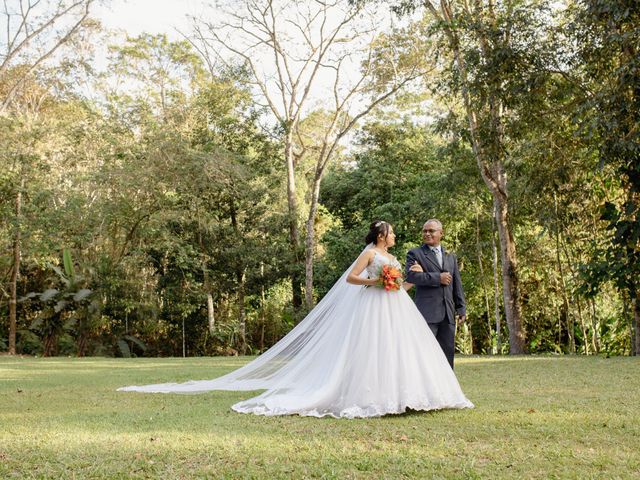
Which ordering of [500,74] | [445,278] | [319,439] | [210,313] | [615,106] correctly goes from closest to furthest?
[319,439] → [445,278] → [615,106] → [500,74] → [210,313]

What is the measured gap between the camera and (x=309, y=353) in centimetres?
723

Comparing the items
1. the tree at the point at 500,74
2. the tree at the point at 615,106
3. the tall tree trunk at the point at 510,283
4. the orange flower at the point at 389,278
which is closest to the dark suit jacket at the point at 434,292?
the orange flower at the point at 389,278

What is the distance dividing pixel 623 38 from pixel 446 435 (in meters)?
9.29

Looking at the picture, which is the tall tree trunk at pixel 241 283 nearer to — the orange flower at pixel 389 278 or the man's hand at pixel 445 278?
the man's hand at pixel 445 278

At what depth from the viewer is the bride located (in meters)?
6.30

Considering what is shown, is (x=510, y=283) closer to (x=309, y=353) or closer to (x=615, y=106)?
(x=615, y=106)

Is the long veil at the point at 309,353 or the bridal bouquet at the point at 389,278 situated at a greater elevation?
the bridal bouquet at the point at 389,278

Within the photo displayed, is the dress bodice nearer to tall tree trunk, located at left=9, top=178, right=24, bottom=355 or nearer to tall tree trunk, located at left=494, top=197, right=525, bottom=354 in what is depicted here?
tall tree trunk, located at left=494, top=197, right=525, bottom=354

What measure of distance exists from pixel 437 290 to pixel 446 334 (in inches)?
18.7

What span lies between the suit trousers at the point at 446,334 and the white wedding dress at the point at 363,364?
634 mm

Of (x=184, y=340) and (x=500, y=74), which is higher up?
(x=500, y=74)

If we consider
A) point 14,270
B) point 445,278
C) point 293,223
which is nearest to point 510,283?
point 293,223

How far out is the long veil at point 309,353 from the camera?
6.95 metres

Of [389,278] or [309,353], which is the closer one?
[389,278]
